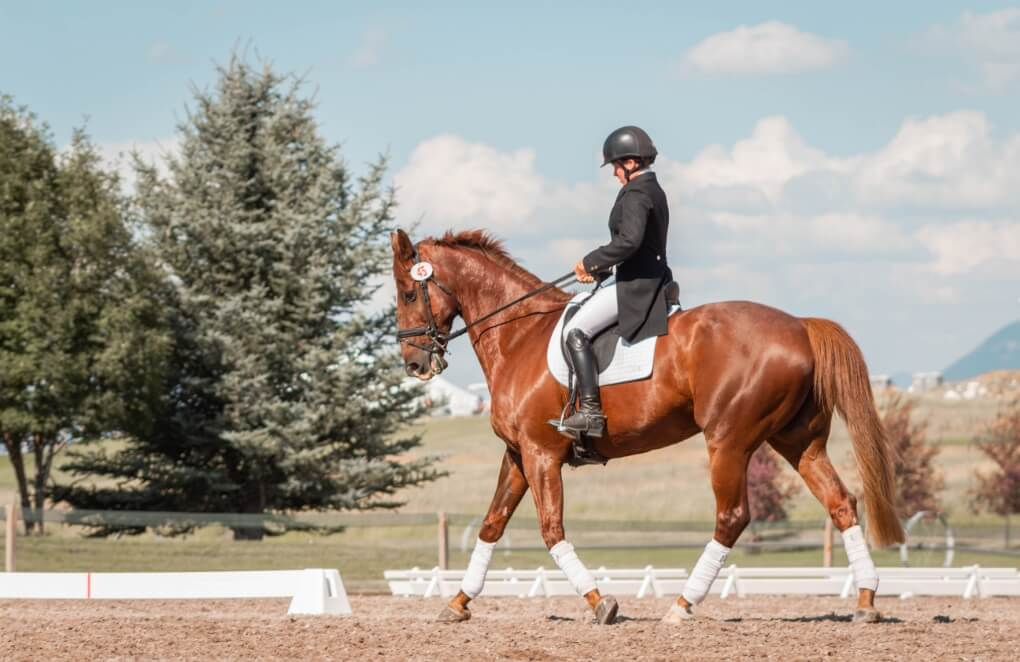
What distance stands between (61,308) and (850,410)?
48.1 feet

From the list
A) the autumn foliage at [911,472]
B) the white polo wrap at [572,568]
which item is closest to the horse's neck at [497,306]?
the white polo wrap at [572,568]

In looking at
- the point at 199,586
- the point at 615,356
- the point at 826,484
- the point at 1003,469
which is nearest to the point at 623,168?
the point at 615,356

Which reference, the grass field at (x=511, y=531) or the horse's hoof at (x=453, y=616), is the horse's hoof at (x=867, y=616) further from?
the grass field at (x=511, y=531)

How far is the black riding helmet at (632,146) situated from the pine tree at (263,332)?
46.7ft

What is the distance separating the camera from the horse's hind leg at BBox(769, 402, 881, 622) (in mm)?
8711

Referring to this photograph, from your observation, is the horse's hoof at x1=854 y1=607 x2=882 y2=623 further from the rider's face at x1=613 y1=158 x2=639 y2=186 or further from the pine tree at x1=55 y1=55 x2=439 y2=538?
the pine tree at x1=55 y1=55 x2=439 y2=538

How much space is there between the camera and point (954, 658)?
22.5 feet

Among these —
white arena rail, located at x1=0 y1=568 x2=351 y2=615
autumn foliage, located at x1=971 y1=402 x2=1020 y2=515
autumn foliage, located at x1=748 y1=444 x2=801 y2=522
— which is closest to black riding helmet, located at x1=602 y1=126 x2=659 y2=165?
white arena rail, located at x1=0 y1=568 x2=351 y2=615

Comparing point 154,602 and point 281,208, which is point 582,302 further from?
point 281,208

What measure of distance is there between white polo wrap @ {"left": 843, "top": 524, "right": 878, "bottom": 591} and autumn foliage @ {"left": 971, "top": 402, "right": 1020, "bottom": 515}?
3031cm

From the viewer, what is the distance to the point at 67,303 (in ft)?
65.2

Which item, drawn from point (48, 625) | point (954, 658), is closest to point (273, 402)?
point (48, 625)

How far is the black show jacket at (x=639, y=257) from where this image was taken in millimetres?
8531

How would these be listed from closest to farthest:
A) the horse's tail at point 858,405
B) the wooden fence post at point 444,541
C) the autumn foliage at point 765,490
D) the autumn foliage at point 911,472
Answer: the horse's tail at point 858,405
the wooden fence post at point 444,541
the autumn foliage at point 911,472
the autumn foliage at point 765,490
